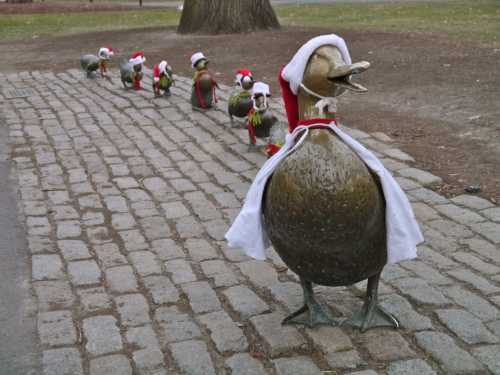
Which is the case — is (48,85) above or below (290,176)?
below

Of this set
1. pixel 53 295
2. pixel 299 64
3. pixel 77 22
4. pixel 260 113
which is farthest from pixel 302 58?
pixel 77 22

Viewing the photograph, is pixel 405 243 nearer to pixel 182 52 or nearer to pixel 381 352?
pixel 381 352

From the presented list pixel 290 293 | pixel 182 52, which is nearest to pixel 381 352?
pixel 290 293

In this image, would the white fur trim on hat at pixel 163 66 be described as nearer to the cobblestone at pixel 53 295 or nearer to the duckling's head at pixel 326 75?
the cobblestone at pixel 53 295

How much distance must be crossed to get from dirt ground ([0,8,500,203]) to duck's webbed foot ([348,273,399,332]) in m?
2.43

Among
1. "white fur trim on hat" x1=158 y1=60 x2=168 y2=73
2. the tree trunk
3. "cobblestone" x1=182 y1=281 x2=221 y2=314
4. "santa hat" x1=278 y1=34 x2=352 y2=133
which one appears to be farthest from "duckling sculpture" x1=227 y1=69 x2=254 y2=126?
the tree trunk

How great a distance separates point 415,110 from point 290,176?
223 inches

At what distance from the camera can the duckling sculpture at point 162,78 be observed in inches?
381

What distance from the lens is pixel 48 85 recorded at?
11.5 metres

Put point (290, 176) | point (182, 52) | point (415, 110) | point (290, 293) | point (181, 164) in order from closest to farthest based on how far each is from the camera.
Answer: point (290, 176) < point (290, 293) < point (181, 164) < point (415, 110) < point (182, 52)

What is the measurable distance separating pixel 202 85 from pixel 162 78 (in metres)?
1.10

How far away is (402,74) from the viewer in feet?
34.8

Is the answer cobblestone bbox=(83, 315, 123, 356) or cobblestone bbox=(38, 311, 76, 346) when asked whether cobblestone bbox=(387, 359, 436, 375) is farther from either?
cobblestone bbox=(38, 311, 76, 346)

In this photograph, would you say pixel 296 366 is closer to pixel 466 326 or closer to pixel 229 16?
pixel 466 326
